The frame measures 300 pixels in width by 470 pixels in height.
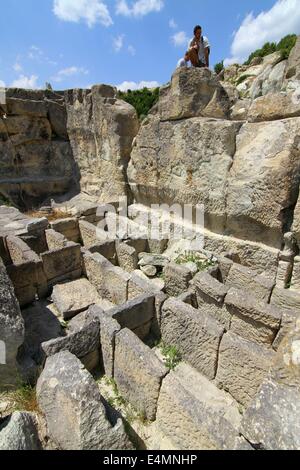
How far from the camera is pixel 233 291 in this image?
350 centimetres

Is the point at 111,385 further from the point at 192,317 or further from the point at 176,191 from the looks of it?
the point at 176,191

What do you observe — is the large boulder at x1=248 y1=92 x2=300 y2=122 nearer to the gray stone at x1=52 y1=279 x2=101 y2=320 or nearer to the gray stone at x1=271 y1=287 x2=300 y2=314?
the gray stone at x1=271 y1=287 x2=300 y2=314

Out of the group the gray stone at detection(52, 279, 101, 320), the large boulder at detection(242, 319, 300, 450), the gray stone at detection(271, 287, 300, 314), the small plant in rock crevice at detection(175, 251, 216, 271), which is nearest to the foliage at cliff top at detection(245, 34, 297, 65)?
the small plant in rock crevice at detection(175, 251, 216, 271)

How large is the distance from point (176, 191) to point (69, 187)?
6.69 metres

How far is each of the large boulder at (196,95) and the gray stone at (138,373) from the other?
4.56m

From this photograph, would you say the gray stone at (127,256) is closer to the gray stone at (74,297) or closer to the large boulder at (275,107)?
the gray stone at (74,297)

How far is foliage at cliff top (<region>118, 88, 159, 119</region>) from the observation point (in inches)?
884

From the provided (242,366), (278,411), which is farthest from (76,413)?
(242,366)

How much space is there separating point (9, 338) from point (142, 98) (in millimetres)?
25515

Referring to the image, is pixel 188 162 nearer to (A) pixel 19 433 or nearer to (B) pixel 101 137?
(B) pixel 101 137

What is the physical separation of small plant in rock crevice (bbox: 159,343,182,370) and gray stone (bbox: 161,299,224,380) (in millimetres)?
55

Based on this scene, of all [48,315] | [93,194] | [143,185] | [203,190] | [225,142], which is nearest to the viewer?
[48,315]
